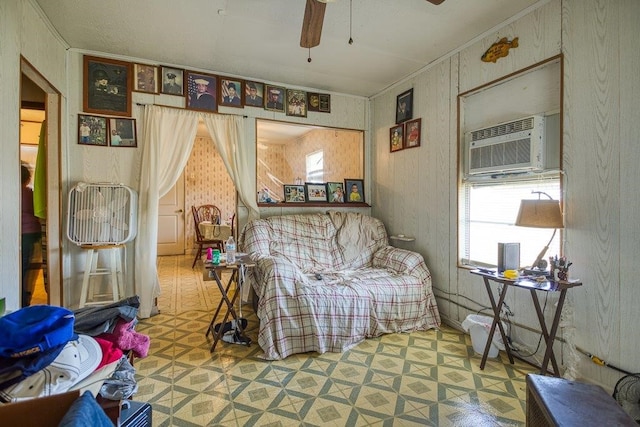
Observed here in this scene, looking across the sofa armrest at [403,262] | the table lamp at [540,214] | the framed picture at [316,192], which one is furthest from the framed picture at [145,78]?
the table lamp at [540,214]

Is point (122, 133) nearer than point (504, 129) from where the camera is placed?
No

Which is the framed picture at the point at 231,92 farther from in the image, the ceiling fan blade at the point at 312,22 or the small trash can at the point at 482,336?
the small trash can at the point at 482,336

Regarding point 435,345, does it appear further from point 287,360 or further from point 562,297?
point 287,360

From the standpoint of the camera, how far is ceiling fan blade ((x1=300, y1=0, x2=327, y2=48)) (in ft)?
6.20

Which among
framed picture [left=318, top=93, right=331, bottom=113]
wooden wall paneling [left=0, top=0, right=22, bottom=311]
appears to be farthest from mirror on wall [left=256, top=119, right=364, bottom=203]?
wooden wall paneling [left=0, top=0, right=22, bottom=311]

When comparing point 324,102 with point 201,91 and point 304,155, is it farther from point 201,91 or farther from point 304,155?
point 304,155

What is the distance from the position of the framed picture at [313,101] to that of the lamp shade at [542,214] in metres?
2.69

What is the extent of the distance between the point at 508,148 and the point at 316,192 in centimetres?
225

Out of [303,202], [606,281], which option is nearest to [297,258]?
[303,202]

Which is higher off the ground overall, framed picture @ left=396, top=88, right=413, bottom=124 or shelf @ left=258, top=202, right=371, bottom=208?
framed picture @ left=396, top=88, right=413, bottom=124

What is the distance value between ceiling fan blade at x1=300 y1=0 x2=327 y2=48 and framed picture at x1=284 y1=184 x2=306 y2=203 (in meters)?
1.92

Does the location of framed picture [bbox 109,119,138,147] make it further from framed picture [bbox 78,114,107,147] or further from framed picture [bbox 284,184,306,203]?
framed picture [bbox 284,184,306,203]

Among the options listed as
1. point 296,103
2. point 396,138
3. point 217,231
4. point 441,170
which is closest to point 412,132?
point 396,138

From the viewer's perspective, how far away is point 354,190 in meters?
4.24
